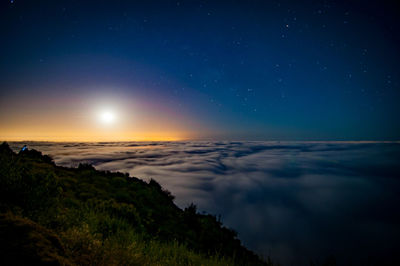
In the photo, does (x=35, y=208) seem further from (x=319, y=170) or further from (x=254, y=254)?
(x=319, y=170)

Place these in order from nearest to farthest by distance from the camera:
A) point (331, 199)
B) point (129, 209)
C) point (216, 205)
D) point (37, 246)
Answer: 1. point (37, 246)
2. point (129, 209)
3. point (216, 205)
4. point (331, 199)

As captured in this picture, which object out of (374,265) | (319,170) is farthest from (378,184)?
(374,265)

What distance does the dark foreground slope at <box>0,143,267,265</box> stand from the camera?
1873 millimetres

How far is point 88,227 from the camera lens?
160 inches

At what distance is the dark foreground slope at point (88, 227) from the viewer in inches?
73.7

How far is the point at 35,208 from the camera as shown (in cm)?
354

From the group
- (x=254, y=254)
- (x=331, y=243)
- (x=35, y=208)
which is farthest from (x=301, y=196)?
(x=35, y=208)

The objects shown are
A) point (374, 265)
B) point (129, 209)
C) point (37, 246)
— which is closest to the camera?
point (37, 246)

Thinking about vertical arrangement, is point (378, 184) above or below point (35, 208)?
below

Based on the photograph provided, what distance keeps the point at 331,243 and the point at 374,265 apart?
199 feet

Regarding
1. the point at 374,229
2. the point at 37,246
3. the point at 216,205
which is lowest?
the point at 374,229

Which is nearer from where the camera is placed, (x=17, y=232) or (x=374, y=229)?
(x=17, y=232)

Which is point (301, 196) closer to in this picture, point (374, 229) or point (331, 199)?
point (331, 199)

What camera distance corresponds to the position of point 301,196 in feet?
189
